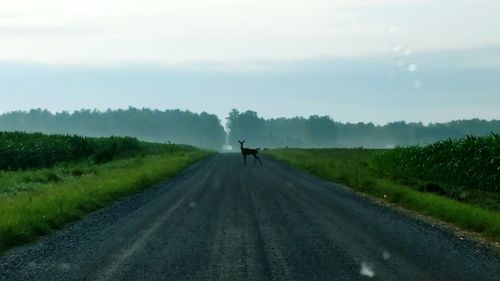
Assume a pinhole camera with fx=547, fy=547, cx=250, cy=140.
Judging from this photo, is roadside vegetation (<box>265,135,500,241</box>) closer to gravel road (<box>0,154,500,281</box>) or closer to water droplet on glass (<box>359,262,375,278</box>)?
gravel road (<box>0,154,500,281</box>)

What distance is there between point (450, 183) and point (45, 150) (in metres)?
30.5

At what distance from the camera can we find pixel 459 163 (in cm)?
2744

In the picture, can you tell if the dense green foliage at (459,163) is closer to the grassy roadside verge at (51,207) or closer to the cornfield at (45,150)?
the grassy roadside verge at (51,207)

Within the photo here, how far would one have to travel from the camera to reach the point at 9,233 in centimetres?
1215

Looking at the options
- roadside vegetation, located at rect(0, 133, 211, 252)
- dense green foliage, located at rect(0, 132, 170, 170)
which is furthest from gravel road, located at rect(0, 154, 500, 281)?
dense green foliage, located at rect(0, 132, 170, 170)

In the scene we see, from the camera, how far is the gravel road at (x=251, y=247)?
895cm

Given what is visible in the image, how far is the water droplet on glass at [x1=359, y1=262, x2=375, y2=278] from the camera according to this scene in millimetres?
8719

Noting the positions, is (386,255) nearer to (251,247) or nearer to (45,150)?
(251,247)

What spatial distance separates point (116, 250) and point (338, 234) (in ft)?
16.5

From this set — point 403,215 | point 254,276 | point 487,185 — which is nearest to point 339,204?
point 403,215

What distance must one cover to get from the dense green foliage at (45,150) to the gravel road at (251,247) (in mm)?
24220

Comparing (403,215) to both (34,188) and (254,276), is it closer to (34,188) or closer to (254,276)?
(254,276)

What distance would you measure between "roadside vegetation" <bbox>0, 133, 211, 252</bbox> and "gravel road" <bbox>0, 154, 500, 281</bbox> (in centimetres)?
70

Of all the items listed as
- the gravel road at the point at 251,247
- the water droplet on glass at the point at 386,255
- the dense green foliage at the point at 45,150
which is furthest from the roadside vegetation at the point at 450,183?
the dense green foliage at the point at 45,150
